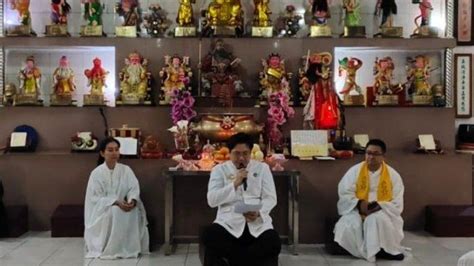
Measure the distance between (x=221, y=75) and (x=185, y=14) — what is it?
853mm

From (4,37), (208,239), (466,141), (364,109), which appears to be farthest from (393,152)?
(4,37)

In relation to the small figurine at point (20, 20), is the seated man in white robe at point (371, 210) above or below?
below

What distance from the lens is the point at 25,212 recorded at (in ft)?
21.4

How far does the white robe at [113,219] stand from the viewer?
5609 millimetres

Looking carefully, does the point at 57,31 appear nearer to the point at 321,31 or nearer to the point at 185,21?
the point at 185,21

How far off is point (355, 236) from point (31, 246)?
2.91 m

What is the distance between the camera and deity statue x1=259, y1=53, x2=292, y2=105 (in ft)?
23.3

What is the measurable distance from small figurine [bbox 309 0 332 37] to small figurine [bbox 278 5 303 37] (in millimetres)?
199

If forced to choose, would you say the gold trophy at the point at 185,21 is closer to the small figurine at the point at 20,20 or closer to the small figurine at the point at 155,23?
the small figurine at the point at 155,23

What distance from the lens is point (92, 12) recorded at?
24.2ft

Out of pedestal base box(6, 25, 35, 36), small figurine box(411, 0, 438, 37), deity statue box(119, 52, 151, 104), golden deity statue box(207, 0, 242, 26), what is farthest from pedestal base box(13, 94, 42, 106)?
small figurine box(411, 0, 438, 37)

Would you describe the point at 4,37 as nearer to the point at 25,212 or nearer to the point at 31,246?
the point at 25,212

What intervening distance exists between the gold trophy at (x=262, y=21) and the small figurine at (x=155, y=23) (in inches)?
41.6

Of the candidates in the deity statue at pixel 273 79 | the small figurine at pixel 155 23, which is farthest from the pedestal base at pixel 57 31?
the deity statue at pixel 273 79
